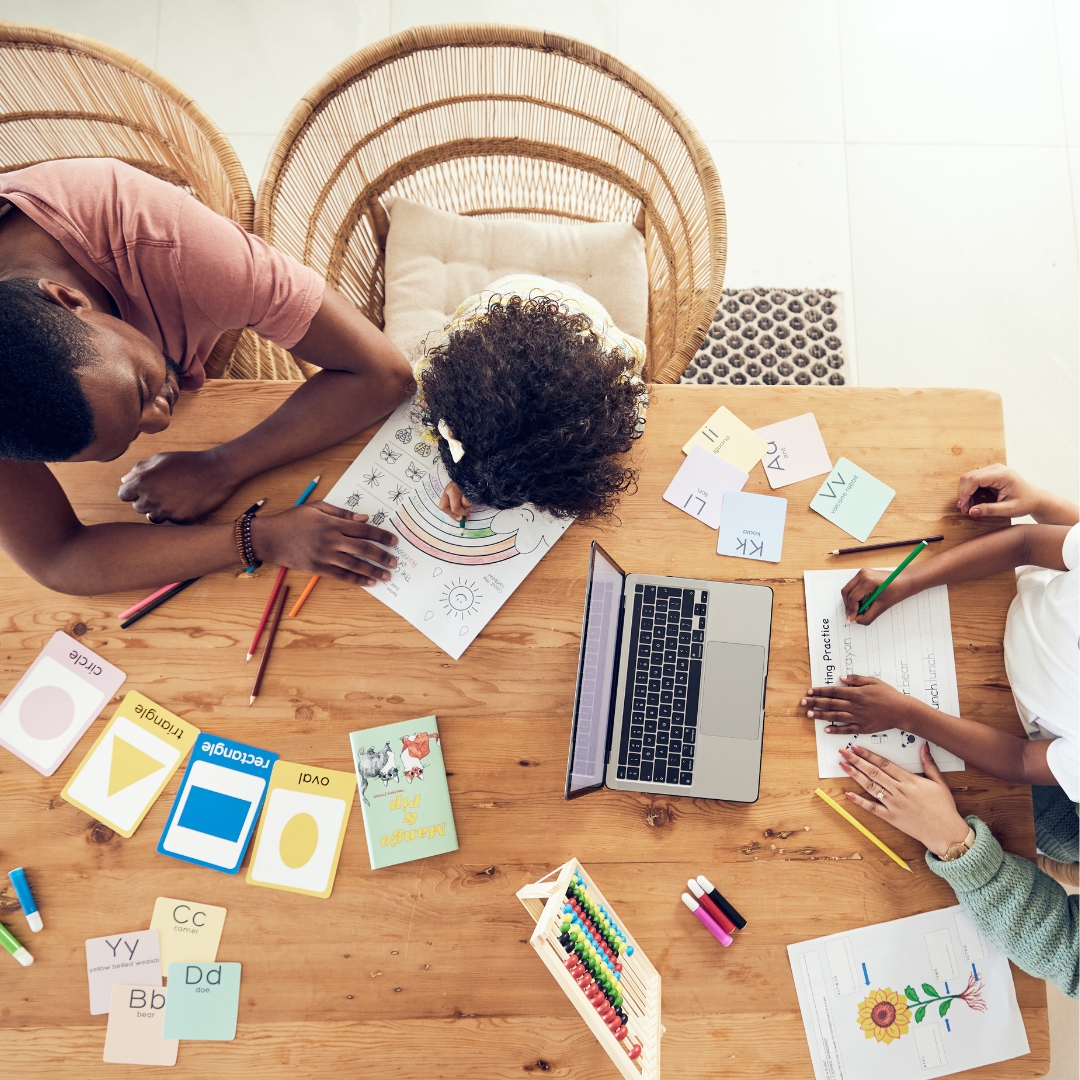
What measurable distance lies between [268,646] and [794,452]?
723 millimetres

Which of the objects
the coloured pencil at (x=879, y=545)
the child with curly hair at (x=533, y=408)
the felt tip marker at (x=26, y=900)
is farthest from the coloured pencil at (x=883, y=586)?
the felt tip marker at (x=26, y=900)

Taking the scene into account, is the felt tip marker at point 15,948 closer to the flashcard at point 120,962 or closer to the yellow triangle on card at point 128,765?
the flashcard at point 120,962

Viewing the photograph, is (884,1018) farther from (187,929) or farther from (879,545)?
(187,929)

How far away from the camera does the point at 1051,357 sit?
5.33 ft

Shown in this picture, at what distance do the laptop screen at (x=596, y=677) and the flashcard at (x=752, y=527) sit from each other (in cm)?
15

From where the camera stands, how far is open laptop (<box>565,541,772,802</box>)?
91 cm

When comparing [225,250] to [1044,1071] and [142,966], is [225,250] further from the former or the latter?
[1044,1071]

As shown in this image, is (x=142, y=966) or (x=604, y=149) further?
(x=604, y=149)

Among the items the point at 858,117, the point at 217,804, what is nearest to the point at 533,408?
the point at 217,804

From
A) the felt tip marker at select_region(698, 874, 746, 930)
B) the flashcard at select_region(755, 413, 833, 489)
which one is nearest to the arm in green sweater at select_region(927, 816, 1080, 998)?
the felt tip marker at select_region(698, 874, 746, 930)

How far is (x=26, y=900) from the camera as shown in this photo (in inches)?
34.8

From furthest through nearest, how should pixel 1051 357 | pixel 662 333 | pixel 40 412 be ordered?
Result: pixel 1051 357, pixel 662 333, pixel 40 412

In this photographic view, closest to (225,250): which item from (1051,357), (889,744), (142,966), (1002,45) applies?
(142,966)

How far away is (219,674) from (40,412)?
0.38 meters
